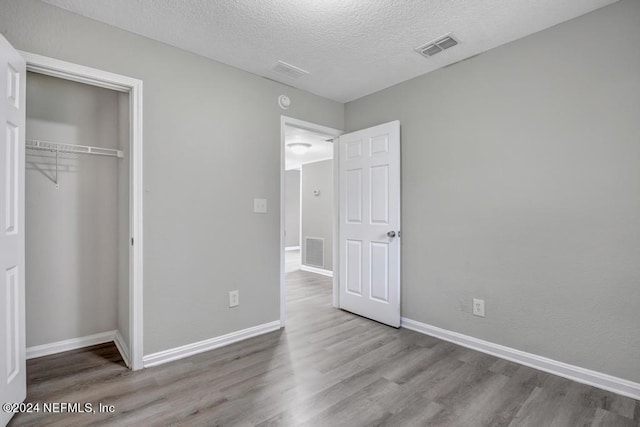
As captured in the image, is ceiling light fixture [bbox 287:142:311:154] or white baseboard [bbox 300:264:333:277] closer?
ceiling light fixture [bbox 287:142:311:154]

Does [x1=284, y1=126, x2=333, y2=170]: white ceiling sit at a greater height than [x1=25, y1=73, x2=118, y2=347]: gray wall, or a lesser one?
greater

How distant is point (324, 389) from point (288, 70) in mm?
2653

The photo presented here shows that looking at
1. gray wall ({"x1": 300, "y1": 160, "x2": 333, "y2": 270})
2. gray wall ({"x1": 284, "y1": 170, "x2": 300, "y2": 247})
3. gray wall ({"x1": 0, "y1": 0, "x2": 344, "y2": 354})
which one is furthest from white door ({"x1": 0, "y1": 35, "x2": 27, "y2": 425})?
gray wall ({"x1": 284, "y1": 170, "x2": 300, "y2": 247})

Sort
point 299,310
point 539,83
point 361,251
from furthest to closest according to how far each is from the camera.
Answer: point 299,310 → point 361,251 → point 539,83

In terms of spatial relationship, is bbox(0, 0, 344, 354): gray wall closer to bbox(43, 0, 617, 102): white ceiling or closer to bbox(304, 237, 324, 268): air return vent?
bbox(43, 0, 617, 102): white ceiling

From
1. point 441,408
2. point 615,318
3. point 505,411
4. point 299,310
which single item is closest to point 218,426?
point 441,408

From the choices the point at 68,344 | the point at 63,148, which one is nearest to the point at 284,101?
the point at 63,148

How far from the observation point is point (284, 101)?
3.13 meters

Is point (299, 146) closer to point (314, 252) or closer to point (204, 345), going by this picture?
point (314, 252)

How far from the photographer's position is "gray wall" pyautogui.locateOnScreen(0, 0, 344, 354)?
6.89 feet

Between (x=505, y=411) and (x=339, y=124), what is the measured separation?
308 cm

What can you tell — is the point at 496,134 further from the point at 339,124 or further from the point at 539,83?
the point at 339,124

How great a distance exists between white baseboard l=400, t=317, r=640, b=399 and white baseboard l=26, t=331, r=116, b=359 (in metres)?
2.92

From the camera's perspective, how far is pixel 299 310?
12.0 feet
